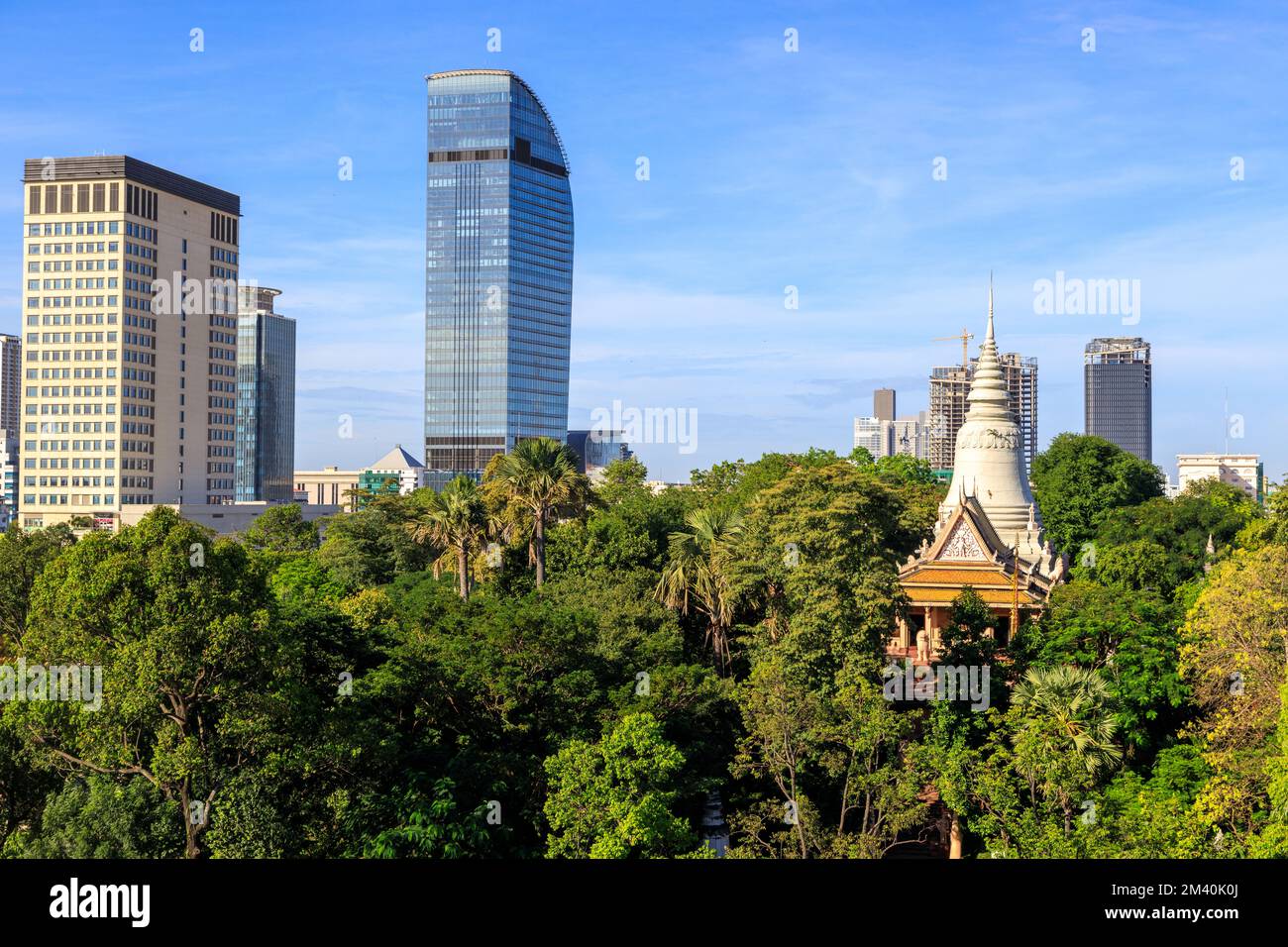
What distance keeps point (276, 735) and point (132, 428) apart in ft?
397

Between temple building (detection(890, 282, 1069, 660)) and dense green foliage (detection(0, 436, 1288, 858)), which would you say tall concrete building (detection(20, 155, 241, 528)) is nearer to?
dense green foliage (detection(0, 436, 1288, 858))

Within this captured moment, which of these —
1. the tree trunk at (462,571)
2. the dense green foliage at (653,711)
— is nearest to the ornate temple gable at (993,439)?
the dense green foliage at (653,711)

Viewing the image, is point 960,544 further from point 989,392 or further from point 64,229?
point 64,229

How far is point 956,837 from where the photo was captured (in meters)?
33.2

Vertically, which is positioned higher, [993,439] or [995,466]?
[993,439]

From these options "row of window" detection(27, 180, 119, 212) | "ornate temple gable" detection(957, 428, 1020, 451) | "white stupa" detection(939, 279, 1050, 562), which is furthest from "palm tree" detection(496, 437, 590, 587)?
"row of window" detection(27, 180, 119, 212)

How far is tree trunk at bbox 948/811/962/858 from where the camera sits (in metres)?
33.1

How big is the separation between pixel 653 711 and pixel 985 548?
21744mm

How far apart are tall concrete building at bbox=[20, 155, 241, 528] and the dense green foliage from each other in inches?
3809

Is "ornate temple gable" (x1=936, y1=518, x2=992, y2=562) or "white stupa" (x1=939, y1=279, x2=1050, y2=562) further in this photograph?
"white stupa" (x1=939, y1=279, x2=1050, y2=562)

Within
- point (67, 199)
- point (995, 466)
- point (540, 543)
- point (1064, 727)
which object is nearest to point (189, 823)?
point (1064, 727)

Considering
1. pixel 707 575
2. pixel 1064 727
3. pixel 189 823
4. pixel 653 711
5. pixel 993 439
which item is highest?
pixel 993 439

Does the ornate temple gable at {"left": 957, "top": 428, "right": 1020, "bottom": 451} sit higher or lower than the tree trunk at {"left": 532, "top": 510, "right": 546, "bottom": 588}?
higher
